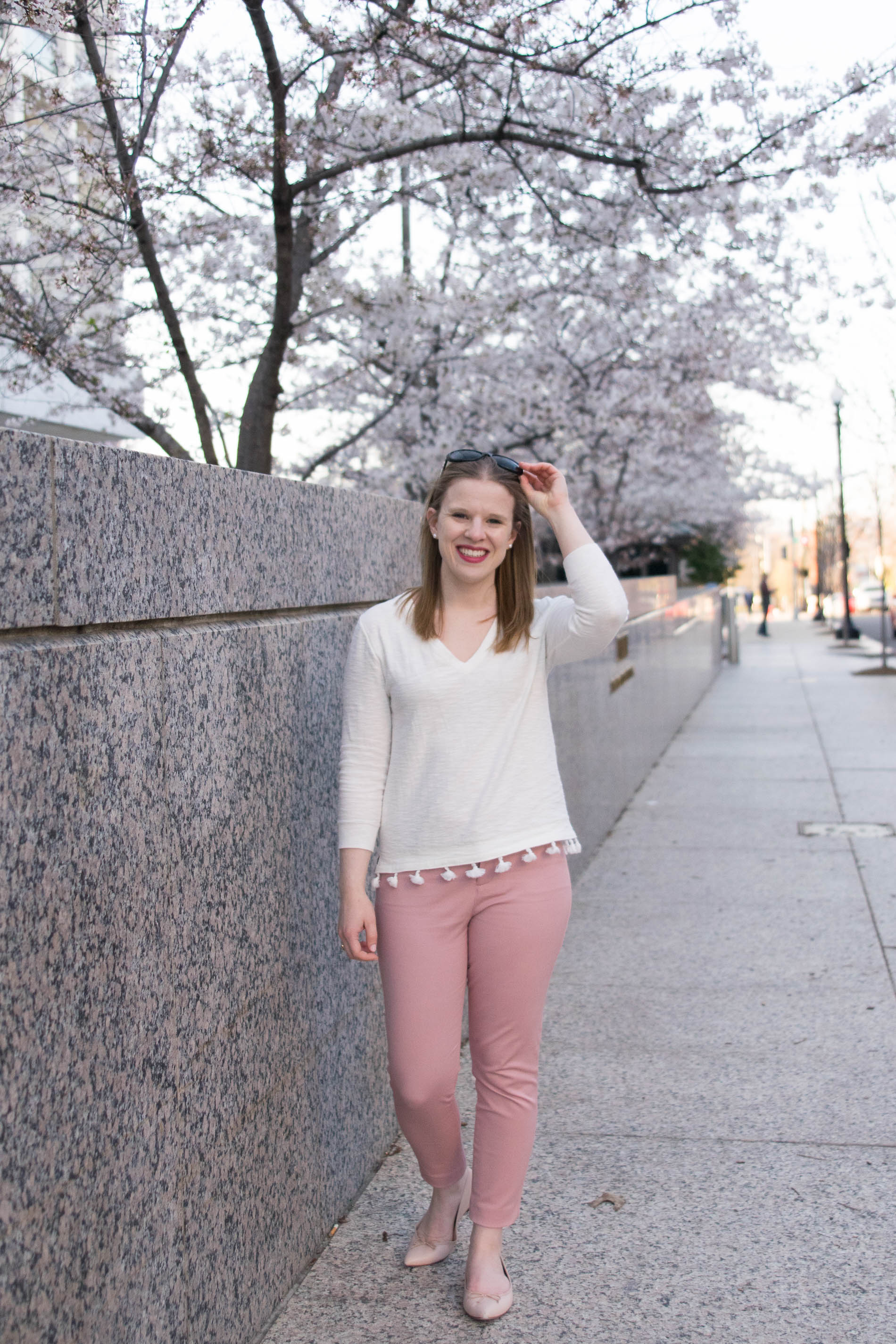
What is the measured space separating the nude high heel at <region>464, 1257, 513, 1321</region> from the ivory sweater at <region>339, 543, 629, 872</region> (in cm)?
93

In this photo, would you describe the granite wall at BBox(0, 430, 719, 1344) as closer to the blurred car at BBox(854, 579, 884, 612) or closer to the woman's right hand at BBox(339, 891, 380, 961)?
the woman's right hand at BBox(339, 891, 380, 961)

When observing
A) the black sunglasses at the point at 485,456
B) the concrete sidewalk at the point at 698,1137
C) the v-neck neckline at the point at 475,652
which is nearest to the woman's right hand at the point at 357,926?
the v-neck neckline at the point at 475,652

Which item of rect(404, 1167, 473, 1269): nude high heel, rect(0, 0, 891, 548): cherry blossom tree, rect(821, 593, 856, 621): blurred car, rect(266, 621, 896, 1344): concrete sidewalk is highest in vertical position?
rect(0, 0, 891, 548): cherry blossom tree

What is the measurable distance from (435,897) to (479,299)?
8.71m

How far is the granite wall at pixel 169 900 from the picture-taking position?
1859 mm

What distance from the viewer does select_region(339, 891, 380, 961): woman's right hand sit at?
8.70 ft

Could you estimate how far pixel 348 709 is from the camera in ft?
9.04

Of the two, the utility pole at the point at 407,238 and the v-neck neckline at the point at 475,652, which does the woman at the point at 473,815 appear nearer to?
the v-neck neckline at the point at 475,652

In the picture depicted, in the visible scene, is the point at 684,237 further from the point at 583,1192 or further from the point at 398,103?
the point at 583,1192

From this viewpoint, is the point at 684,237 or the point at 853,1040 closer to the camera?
the point at 853,1040

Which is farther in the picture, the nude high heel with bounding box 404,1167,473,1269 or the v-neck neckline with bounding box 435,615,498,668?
the nude high heel with bounding box 404,1167,473,1269

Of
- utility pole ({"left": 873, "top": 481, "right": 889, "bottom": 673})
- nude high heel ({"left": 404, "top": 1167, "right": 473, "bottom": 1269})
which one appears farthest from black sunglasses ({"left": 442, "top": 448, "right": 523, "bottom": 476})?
utility pole ({"left": 873, "top": 481, "right": 889, "bottom": 673})

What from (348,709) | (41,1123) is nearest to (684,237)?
(348,709)

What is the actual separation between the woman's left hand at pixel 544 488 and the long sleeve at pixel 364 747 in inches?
18.1
